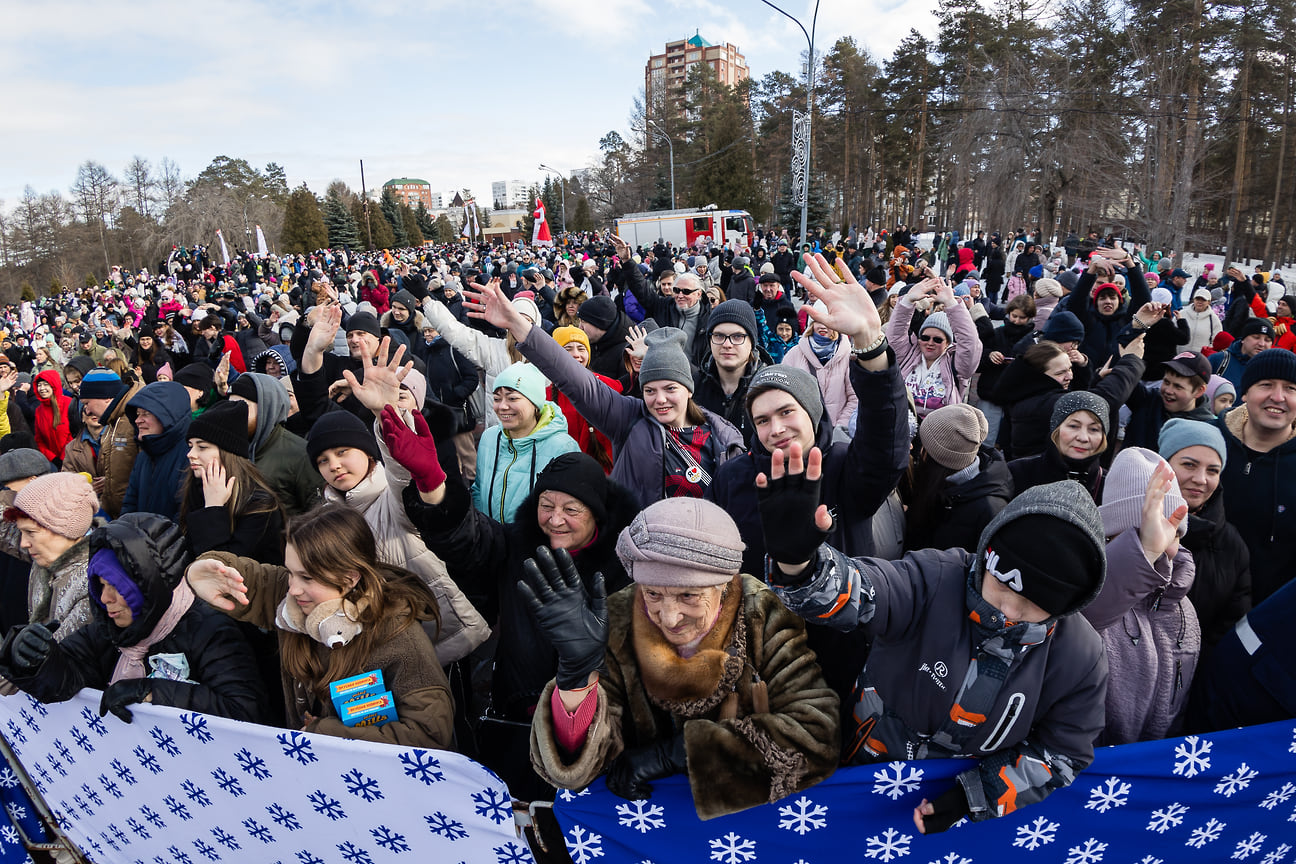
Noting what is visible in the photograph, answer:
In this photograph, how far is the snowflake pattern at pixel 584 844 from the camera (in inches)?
80.0

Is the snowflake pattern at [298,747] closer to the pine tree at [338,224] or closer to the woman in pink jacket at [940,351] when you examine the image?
the woman in pink jacket at [940,351]

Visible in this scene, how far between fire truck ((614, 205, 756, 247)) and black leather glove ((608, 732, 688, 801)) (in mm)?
28328

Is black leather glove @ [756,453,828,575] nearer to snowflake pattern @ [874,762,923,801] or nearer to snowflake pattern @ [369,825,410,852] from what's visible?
snowflake pattern @ [874,762,923,801]

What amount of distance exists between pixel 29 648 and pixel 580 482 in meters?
1.93

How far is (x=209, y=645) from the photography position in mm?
2557

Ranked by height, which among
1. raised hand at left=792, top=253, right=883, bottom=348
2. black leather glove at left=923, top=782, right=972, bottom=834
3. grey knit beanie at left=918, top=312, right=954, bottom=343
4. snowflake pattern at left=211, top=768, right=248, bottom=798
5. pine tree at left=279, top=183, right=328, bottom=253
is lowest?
snowflake pattern at left=211, top=768, right=248, bottom=798

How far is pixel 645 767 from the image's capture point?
1919 millimetres

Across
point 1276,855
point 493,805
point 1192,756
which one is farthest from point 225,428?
point 1276,855

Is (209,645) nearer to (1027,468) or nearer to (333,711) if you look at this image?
(333,711)

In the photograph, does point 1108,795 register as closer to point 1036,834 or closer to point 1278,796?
point 1036,834

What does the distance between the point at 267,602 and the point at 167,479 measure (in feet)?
5.74

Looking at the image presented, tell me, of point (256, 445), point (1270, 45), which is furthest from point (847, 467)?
point (1270, 45)

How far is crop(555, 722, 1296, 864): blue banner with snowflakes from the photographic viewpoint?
1.96 meters

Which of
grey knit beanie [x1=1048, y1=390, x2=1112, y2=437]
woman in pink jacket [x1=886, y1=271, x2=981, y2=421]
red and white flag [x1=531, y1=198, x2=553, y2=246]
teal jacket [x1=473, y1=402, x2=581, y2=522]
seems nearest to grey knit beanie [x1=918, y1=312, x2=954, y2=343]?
woman in pink jacket [x1=886, y1=271, x2=981, y2=421]
